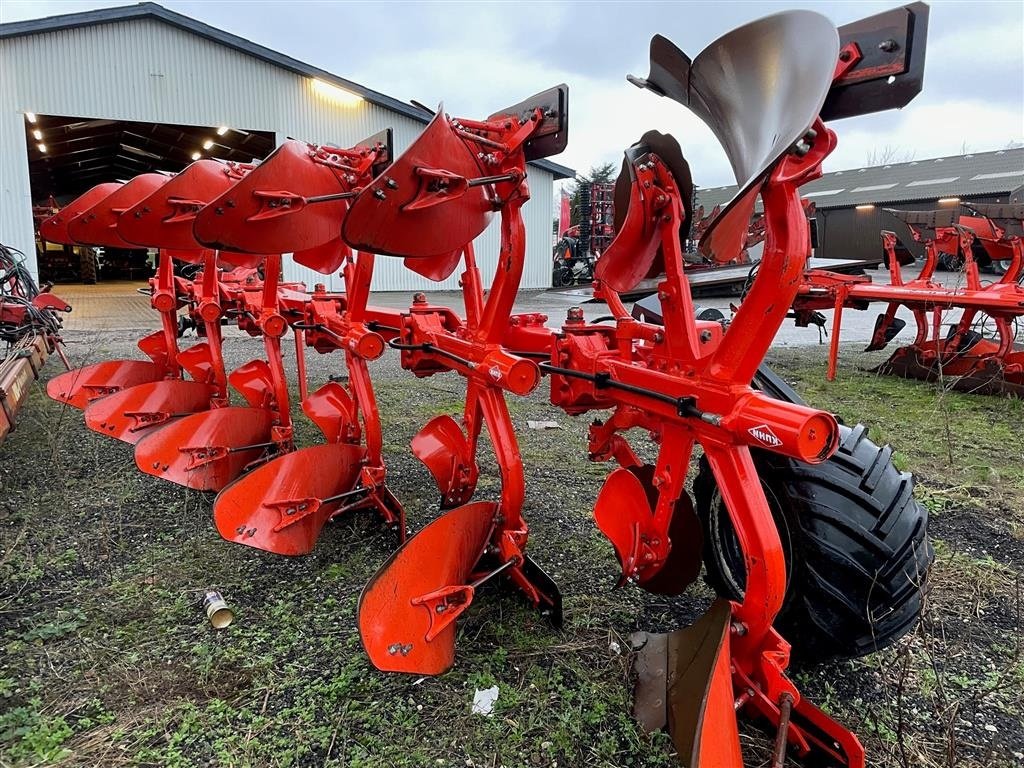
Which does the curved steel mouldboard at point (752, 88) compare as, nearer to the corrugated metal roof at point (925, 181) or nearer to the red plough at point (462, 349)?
the red plough at point (462, 349)

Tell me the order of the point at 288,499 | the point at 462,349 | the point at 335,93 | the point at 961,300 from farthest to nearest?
the point at 335,93 < the point at 961,300 < the point at 288,499 < the point at 462,349

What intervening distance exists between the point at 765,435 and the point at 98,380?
5.66 meters

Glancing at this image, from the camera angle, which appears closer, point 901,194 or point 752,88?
point 752,88

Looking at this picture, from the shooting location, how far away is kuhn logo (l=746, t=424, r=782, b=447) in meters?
1.60

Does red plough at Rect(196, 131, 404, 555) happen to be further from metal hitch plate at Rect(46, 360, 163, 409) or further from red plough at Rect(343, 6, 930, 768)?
metal hitch plate at Rect(46, 360, 163, 409)

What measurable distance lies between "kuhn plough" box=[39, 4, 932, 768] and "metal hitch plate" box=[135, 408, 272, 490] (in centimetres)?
2

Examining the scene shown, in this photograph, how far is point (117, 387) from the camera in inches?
218

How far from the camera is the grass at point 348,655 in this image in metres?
1.96

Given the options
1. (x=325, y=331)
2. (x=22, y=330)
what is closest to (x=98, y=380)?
(x=22, y=330)

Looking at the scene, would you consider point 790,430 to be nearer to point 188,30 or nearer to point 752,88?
point 752,88

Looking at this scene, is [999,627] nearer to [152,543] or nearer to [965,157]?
[152,543]

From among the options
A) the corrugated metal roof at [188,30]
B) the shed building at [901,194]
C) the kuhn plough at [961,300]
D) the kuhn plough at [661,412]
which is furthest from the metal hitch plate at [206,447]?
the shed building at [901,194]

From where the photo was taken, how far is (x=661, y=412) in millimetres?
2002

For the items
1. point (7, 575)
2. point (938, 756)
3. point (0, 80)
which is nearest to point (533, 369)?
point (938, 756)
